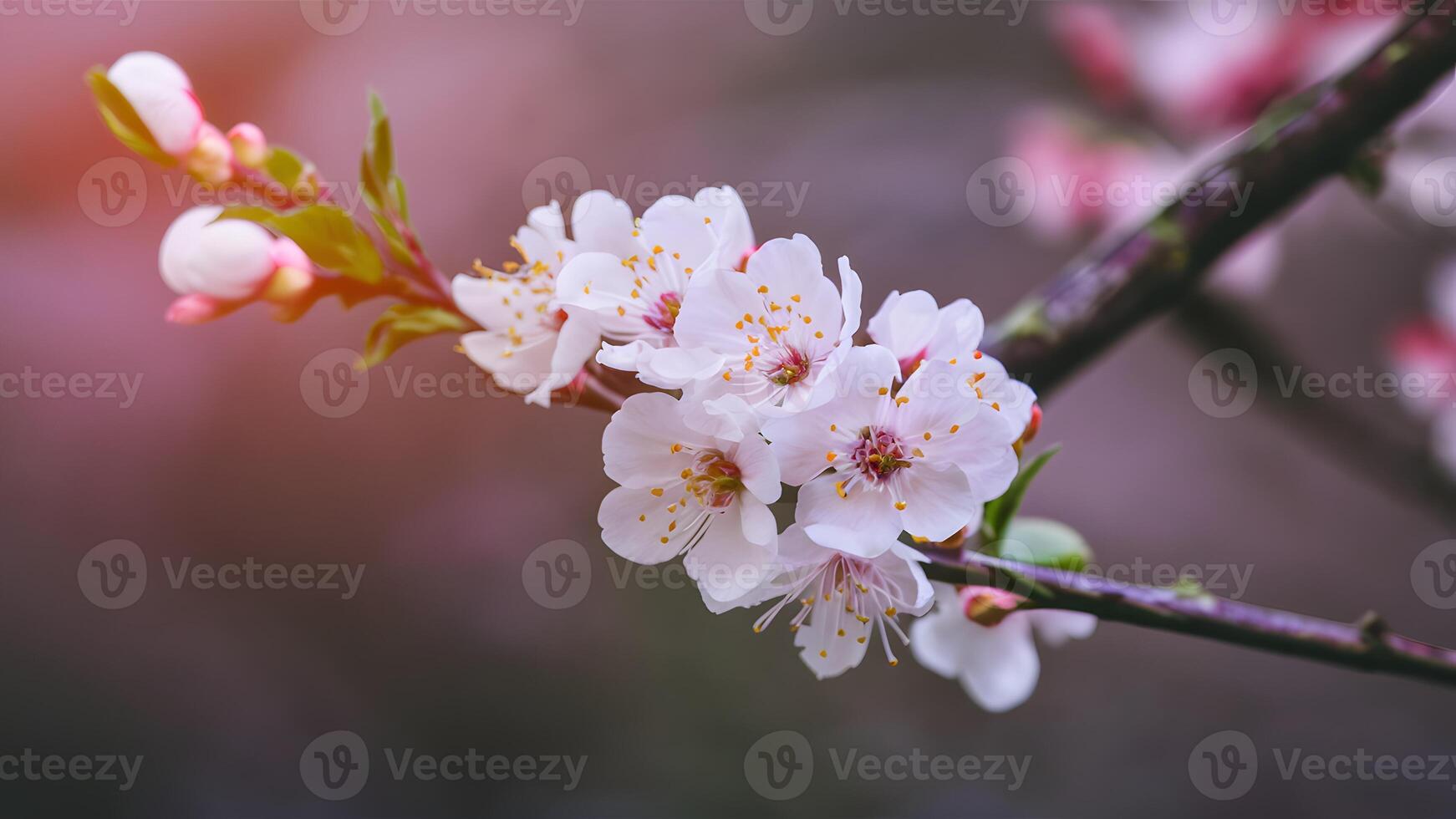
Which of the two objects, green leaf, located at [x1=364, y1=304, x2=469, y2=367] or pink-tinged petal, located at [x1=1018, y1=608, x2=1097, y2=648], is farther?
pink-tinged petal, located at [x1=1018, y1=608, x2=1097, y2=648]

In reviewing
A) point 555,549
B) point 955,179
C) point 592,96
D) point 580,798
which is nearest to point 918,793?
point 580,798

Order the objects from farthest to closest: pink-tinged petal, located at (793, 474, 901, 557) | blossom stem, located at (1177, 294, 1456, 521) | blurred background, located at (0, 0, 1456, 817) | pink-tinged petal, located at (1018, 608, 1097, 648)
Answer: blurred background, located at (0, 0, 1456, 817)
blossom stem, located at (1177, 294, 1456, 521)
pink-tinged petal, located at (1018, 608, 1097, 648)
pink-tinged petal, located at (793, 474, 901, 557)

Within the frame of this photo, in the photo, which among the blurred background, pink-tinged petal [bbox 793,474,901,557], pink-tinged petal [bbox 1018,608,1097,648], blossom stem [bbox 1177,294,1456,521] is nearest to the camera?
pink-tinged petal [bbox 793,474,901,557]

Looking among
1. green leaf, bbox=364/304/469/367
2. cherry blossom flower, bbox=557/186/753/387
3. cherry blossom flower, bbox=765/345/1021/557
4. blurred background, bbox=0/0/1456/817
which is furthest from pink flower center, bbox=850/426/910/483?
blurred background, bbox=0/0/1456/817

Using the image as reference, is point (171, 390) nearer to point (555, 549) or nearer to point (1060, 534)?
point (555, 549)

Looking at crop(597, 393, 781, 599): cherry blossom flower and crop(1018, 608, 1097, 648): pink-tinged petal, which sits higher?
crop(1018, 608, 1097, 648): pink-tinged petal

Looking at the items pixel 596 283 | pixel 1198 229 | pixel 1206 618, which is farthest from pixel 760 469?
pixel 1198 229

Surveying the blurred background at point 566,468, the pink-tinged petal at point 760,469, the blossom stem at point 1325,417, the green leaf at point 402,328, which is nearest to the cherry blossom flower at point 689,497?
the pink-tinged petal at point 760,469

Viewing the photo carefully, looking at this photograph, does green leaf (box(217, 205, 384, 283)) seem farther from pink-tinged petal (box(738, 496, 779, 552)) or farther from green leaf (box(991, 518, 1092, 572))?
green leaf (box(991, 518, 1092, 572))
